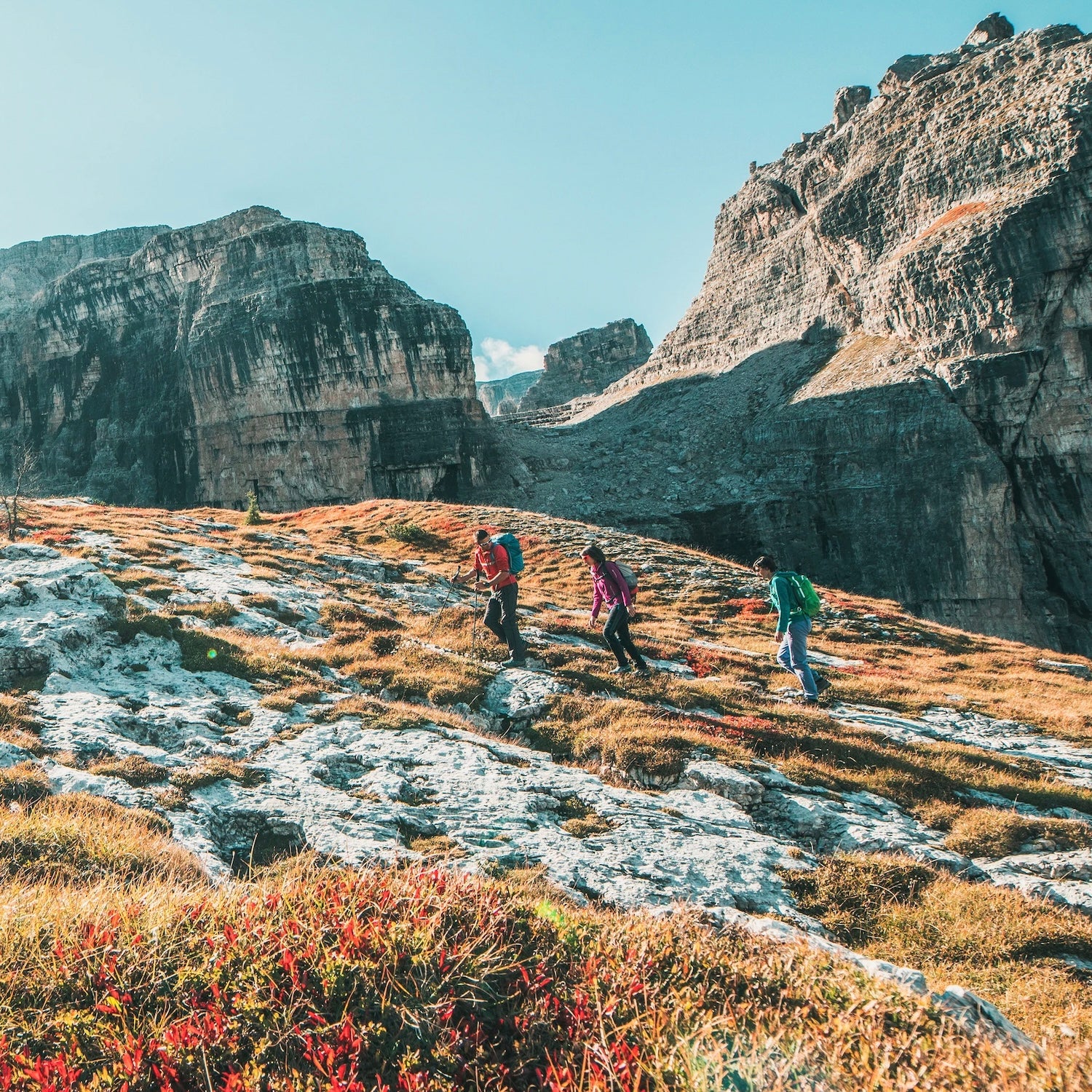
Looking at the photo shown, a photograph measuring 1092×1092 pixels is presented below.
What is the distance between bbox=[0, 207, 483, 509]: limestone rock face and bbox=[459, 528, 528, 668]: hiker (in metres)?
49.6

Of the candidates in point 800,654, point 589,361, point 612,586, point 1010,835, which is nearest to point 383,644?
point 612,586

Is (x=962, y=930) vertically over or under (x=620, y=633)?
under

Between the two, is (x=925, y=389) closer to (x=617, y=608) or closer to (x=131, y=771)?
(x=617, y=608)

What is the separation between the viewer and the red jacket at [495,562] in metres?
15.2

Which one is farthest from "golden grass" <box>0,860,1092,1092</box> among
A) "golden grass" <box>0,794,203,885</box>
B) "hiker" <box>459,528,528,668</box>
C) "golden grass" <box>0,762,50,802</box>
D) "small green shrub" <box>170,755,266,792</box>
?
"hiker" <box>459,528,528,668</box>

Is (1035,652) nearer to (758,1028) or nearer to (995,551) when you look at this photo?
(758,1028)

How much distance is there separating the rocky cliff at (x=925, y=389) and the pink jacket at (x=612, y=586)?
41.1 metres

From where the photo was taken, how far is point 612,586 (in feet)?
48.1

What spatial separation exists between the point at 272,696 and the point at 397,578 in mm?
12616

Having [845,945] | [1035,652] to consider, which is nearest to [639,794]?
[845,945]

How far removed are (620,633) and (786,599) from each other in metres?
3.11

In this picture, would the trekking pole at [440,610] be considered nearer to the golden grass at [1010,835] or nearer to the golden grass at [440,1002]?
the golden grass at [1010,835]

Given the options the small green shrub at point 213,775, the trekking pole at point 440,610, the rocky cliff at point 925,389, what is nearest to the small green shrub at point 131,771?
the small green shrub at point 213,775

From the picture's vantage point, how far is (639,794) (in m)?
8.76
